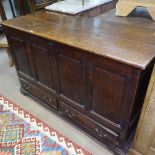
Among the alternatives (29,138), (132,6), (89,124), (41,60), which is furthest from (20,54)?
(132,6)

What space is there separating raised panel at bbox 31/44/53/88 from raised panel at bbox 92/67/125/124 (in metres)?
0.43

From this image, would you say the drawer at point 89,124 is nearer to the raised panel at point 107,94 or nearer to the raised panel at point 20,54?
the raised panel at point 107,94

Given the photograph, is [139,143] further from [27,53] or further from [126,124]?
[27,53]

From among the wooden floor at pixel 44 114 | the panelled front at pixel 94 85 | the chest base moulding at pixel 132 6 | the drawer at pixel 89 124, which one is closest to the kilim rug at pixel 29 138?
the wooden floor at pixel 44 114

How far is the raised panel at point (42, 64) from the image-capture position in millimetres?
1294

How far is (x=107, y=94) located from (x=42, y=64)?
615mm

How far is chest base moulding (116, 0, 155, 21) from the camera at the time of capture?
1.27 metres

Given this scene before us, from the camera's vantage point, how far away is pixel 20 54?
1.53m

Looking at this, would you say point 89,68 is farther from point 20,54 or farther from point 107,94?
point 20,54

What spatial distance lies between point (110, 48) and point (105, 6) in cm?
106

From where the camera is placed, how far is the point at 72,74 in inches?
46.6

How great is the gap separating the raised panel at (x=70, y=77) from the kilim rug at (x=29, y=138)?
15.4 inches

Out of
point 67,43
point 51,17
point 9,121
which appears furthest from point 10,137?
point 51,17

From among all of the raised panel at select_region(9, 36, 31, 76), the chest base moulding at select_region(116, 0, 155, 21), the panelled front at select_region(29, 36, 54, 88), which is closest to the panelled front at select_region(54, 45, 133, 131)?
the panelled front at select_region(29, 36, 54, 88)
